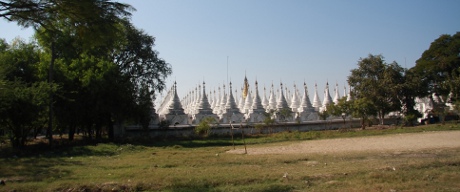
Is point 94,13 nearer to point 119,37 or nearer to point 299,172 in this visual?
point 119,37

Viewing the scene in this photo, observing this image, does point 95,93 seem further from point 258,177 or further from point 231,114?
point 231,114

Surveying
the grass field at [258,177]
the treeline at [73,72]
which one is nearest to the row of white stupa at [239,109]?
the treeline at [73,72]

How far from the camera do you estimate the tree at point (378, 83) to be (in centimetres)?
4309

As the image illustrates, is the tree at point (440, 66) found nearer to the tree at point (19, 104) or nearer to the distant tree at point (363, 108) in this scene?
the distant tree at point (363, 108)

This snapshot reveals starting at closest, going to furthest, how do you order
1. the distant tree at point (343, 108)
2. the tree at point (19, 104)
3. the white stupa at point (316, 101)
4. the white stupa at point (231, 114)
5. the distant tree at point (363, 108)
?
the tree at point (19, 104), the distant tree at point (363, 108), the distant tree at point (343, 108), the white stupa at point (231, 114), the white stupa at point (316, 101)

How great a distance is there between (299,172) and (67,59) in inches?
999

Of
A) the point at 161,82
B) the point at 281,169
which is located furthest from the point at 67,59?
the point at 281,169

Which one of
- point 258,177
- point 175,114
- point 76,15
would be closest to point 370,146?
point 258,177

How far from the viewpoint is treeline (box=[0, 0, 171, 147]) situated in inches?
406

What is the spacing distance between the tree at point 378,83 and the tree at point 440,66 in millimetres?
3834

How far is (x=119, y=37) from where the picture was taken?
11.4m

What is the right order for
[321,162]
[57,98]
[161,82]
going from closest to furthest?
1. [321,162]
2. [57,98]
3. [161,82]

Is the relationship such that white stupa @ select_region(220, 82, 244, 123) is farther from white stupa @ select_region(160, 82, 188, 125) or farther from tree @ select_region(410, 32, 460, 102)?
tree @ select_region(410, 32, 460, 102)

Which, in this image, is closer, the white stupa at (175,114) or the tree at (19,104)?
the tree at (19,104)
